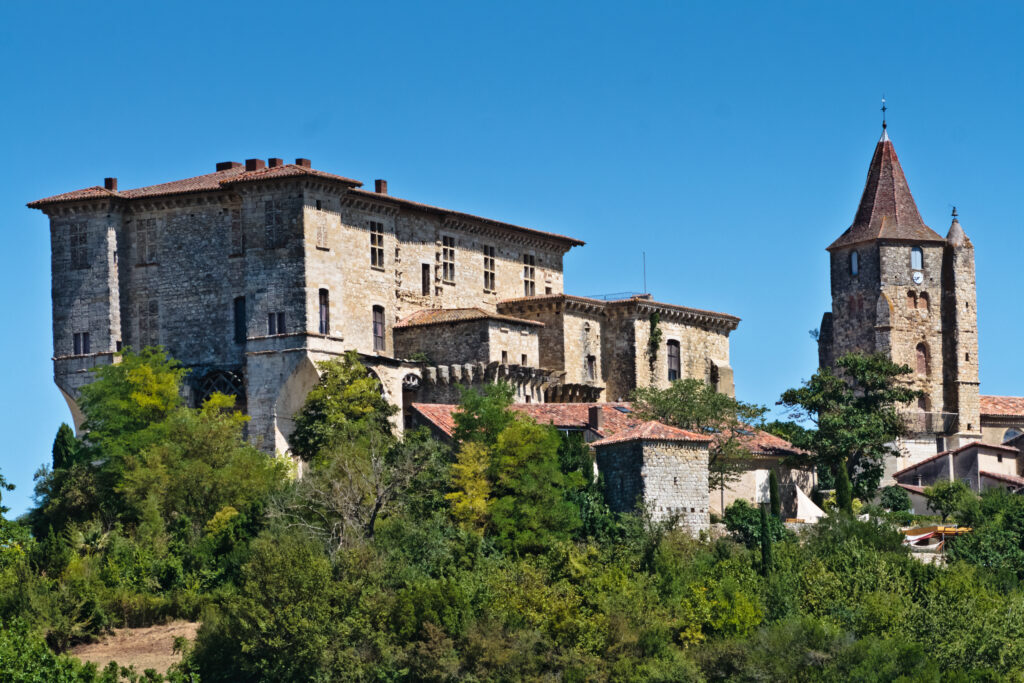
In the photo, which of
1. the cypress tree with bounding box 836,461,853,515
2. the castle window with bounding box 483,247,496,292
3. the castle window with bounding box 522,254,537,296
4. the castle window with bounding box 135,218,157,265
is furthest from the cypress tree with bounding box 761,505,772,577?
the castle window with bounding box 135,218,157,265

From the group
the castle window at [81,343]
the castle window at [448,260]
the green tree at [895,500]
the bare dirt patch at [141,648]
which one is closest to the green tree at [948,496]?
the green tree at [895,500]

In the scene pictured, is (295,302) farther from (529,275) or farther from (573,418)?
(529,275)

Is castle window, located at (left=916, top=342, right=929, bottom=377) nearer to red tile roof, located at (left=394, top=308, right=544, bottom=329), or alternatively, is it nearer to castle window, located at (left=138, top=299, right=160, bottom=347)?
red tile roof, located at (left=394, top=308, right=544, bottom=329)

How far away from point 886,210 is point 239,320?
31529mm

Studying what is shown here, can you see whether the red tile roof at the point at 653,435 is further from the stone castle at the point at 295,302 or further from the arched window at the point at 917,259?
the arched window at the point at 917,259

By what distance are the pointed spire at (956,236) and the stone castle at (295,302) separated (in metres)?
17.9

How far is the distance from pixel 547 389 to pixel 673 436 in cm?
1362

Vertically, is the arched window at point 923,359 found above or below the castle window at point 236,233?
below

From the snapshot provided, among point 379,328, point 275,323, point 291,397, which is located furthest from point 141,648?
point 379,328

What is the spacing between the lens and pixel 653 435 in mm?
60156

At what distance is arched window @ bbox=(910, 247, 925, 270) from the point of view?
8781 cm

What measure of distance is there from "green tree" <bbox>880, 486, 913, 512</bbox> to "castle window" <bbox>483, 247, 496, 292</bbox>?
1639cm

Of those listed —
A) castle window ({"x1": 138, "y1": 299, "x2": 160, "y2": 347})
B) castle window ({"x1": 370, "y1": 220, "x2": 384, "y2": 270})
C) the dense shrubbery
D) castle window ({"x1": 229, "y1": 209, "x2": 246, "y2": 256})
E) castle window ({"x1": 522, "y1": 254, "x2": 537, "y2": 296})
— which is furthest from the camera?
castle window ({"x1": 522, "y1": 254, "x2": 537, "y2": 296})

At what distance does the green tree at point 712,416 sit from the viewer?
6569 cm
